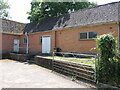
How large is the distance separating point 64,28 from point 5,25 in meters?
10.8

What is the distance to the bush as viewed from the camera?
4594 mm

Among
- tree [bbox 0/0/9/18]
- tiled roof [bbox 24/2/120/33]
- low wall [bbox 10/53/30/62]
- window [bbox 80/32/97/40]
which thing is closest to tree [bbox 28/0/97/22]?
tiled roof [bbox 24/2/120/33]

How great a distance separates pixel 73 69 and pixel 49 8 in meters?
17.3

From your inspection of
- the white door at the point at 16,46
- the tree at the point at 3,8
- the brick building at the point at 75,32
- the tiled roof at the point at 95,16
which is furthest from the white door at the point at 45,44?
the tree at the point at 3,8

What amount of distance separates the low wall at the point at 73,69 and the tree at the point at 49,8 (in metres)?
14.4

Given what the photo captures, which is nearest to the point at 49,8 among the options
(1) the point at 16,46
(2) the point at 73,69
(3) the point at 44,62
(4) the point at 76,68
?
(1) the point at 16,46

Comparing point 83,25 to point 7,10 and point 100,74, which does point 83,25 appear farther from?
point 7,10

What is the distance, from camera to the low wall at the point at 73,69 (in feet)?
17.5

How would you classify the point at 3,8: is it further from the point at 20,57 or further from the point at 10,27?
the point at 20,57

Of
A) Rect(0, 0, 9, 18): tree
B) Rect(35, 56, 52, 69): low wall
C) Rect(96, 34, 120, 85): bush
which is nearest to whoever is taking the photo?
Rect(96, 34, 120, 85): bush

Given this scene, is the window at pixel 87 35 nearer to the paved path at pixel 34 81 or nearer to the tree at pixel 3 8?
the paved path at pixel 34 81

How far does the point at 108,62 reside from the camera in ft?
15.3

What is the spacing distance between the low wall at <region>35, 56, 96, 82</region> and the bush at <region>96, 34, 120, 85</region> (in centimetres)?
49

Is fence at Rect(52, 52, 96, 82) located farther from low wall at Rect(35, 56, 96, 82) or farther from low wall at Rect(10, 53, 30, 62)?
low wall at Rect(10, 53, 30, 62)
